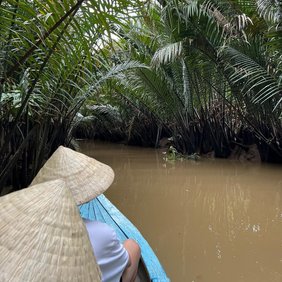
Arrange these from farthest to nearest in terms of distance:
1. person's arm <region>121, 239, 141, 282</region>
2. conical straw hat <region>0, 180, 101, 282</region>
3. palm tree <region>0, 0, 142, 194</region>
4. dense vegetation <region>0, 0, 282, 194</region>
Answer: dense vegetation <region>0, 0, 282, 194</region> → palm tree <region>0, 0, 142, 194</region> → person's arm <region>121, 239, 141, 282</region> → conical straw hat <region>0, 180, 101, 282</region>

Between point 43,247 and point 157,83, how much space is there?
825cm

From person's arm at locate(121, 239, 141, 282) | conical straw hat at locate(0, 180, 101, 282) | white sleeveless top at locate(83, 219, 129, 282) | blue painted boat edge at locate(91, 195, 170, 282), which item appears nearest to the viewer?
conical straw hat at locate(0, 180, 101, 282)

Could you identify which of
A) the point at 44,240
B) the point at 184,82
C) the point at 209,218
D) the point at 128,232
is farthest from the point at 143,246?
the point at 184,82

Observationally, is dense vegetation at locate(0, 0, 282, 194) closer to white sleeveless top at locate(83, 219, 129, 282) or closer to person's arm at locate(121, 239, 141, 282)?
person's arm at locate(121, 239, 141, 282)

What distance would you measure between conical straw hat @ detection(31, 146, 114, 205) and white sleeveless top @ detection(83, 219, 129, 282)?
189mm

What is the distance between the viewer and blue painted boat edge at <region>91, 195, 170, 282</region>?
1.93m

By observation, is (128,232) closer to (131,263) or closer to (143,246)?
(143,246)

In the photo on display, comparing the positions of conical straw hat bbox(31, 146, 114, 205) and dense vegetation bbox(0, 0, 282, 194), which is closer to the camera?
conical straw hat bbox(31, 146, 114, 205)

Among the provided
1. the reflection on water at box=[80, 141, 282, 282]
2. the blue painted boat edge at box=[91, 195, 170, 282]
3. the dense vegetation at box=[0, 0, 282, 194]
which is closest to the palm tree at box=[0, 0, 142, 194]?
the dense vegetation at box=[0, 0, 282, 194]

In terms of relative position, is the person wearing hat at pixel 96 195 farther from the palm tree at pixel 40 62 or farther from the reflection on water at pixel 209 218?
the reflection on water at pixel 209 218

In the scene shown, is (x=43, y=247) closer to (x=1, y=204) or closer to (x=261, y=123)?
(x=1, y=204)

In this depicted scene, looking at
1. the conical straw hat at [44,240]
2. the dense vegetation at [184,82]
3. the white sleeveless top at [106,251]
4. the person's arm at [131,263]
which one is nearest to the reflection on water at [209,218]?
the person's arm at [131,263]

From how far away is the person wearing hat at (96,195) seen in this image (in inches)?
57.1

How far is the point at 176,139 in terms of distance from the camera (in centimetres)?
1005
